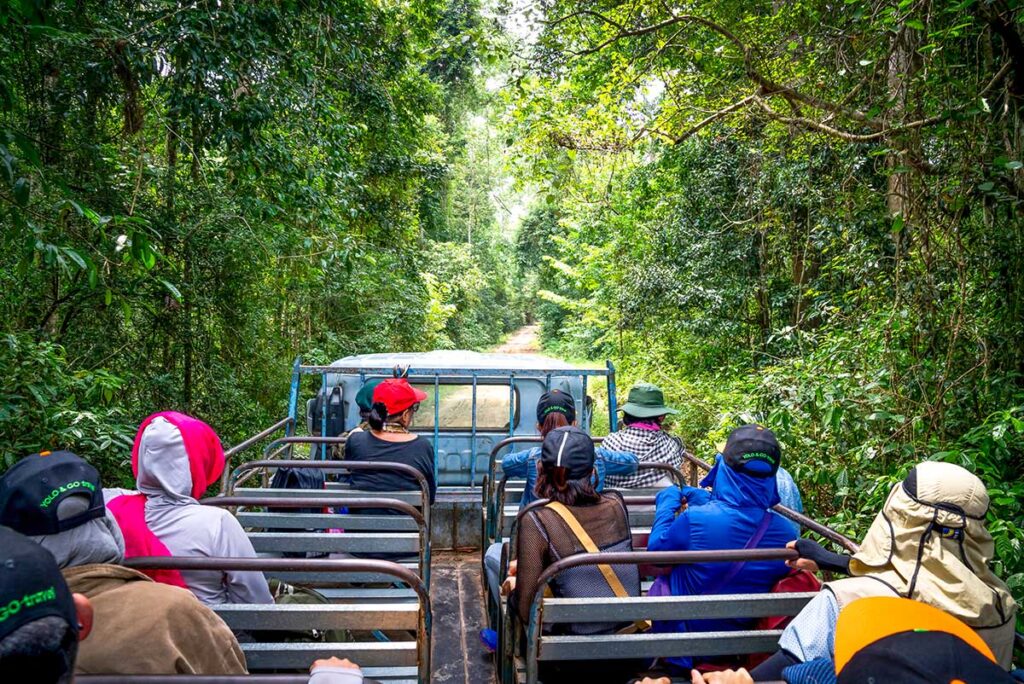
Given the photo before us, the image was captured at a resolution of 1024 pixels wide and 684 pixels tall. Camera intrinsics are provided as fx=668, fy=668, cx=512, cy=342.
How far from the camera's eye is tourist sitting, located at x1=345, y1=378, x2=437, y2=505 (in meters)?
4.66

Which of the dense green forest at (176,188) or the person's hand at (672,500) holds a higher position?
the dense green forest at (176,188)

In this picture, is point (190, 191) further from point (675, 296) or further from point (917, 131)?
point (675, 296)

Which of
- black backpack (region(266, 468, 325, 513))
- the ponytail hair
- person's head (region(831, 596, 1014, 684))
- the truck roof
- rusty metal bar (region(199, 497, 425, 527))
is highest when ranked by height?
the truck roof

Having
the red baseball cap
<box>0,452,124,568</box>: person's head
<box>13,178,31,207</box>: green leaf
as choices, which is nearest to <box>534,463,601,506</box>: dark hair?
<box>0,452,124,568</box>: person's head

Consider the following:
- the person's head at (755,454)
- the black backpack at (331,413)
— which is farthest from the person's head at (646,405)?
the black backpack at (331,413)

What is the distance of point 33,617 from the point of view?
1.20 metres

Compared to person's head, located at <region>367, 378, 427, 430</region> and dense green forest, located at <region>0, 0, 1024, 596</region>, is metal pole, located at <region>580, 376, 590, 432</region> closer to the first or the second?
dense green forest, located at <region>0, 0, 1024, 596</region>

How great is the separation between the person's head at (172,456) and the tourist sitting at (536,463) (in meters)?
1.78

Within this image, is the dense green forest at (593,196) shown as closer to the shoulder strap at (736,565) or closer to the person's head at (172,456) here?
the person's head at (172,456)

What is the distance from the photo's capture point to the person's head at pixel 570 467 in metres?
2.96

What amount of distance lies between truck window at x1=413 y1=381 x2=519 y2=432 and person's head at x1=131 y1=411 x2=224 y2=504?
13.9ft

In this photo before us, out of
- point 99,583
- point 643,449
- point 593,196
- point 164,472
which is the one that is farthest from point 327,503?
point 593,196

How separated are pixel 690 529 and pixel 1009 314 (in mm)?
3685

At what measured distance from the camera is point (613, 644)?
100.0 inches
